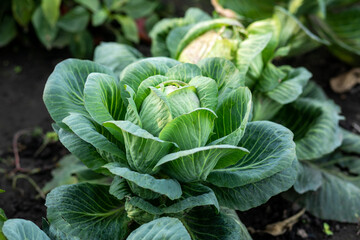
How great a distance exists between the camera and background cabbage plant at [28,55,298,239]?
1.63 metres

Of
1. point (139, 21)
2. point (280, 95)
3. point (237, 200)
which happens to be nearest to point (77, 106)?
point (237, 200)

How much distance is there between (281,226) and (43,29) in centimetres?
268

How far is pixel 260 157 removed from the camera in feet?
6.03

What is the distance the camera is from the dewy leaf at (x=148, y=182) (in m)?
1.55

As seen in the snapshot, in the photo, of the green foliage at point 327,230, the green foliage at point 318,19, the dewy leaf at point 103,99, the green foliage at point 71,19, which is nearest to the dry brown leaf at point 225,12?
the green foliage at point 318,19

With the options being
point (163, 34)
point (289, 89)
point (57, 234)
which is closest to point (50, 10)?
point (163, 34)

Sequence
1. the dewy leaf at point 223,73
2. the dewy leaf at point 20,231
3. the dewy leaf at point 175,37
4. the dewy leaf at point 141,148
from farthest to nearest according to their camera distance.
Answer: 1. the dewy leaf at point 175,37
2. the dewy leaf at point 223,73
3. the dewy leaf at point 141,148
4. the dewy leaf at point 20,231

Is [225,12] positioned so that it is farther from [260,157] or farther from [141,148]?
[141,148]

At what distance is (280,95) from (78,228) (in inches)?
56.0

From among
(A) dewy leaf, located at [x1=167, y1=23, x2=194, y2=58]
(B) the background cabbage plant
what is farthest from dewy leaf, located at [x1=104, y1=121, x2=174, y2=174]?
(A) dewy leaf, located at [x1=167, y1=23, x2=194, y2=58]

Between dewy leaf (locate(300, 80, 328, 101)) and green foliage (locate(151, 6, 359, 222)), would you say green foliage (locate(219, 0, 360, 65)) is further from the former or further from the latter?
green foliage (locate(151, 6, 359, 222))

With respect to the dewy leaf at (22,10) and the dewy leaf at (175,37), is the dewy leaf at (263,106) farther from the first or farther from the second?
the dewy leaf at (22,10)

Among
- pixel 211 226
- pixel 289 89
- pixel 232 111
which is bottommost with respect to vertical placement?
pixel 211 226

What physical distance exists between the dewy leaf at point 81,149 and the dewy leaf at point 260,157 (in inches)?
20.9
